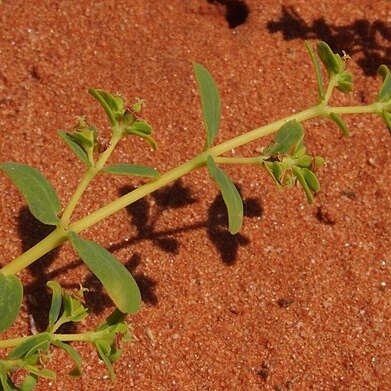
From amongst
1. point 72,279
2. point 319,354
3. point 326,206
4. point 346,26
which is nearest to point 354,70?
point 346,26

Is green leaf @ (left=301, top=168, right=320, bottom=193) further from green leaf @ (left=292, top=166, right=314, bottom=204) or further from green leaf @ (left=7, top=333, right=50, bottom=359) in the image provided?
green leaf @ (left=7, top=333, right=50, bottom=359)

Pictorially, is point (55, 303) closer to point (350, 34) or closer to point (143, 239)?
point (143, 239)

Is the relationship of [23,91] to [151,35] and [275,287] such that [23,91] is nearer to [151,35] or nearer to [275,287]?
[151,35]

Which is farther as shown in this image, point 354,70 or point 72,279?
point 354,70

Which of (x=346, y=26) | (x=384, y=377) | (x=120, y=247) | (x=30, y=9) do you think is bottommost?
(x=384, y=377)

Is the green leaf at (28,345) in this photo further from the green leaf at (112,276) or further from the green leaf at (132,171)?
the green leaf at (132,171)

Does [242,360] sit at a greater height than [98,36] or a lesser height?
lesser

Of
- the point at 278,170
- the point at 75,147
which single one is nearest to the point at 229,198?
the point at 278,170
